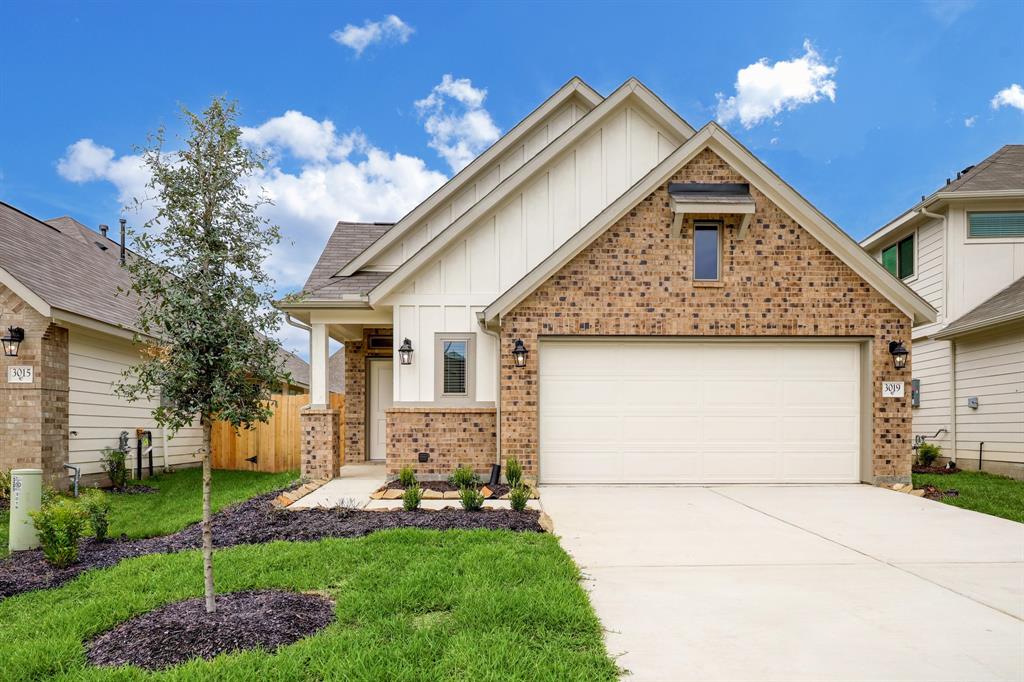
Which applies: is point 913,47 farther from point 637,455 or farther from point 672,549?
point 672,549

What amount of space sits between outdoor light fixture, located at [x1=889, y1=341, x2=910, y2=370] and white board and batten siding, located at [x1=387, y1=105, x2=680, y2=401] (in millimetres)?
5268

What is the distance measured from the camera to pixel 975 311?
12.9 metres

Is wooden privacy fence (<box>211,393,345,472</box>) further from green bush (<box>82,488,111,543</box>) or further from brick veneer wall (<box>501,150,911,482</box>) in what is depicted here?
green bush (<box>82,488,111,543</box>)

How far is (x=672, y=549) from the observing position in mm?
5676

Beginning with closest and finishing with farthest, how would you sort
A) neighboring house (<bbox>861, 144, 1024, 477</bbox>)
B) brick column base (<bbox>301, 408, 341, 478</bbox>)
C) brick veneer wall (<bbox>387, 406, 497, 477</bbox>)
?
brick veneer wall (<bbox>387, 406, 497, 477</bbox>), brick column base (<bbox>301, 408, 341, 478</bbox>), neighboring house (<bbox>861, 144, 1024, 477</bbox>)

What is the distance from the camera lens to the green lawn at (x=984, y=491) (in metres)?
8.01

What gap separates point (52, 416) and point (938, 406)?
1850 cm

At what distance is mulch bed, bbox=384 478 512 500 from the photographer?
8.85m

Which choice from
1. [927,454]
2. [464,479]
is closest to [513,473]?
[464,479]

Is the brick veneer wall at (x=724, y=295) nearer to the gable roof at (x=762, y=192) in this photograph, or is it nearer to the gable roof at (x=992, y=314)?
the gable roof at (x=762, y=192)

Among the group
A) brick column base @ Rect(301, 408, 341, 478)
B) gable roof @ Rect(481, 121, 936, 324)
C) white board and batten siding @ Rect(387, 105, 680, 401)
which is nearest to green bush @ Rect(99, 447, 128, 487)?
brick column base @ Rect(301, 408, 341, 478)

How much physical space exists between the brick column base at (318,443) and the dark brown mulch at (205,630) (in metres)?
6.41

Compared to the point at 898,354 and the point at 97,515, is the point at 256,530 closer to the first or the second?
the point at 97,515

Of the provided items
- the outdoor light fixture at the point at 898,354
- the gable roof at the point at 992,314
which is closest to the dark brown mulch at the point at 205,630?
the outdoor light fixture at the point at 898,354
